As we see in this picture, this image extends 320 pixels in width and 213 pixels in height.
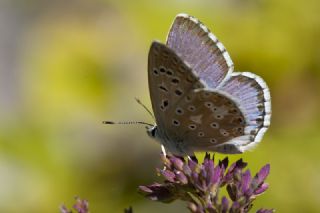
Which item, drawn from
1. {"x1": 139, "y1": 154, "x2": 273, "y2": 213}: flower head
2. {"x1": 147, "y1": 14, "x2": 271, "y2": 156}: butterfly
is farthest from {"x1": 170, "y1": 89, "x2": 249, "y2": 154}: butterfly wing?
{"x1": 139, "y1": 154, "x2": 273, "y2": 213}: flower head

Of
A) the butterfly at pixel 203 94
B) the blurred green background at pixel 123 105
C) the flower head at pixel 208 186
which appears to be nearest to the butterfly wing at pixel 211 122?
the butterfly at pixel 203 94

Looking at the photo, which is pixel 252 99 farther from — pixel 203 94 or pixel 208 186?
pixel 208 186

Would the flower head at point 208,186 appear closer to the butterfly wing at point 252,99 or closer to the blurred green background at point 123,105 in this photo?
the butterfly wing at point 252,99

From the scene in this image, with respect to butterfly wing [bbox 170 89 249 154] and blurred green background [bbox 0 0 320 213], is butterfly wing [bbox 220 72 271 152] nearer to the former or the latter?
butterfly wing [bbox 170 89 249 154]

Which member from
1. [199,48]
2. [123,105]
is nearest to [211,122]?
[199,48]

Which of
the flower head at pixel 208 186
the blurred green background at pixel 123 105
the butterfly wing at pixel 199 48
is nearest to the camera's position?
the flower head at pixel 208 186

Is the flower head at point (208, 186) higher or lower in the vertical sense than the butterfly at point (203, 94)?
lower

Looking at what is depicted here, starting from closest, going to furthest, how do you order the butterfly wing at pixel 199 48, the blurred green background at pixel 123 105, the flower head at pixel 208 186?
the flower head at pixel 208 186, the butterfly wing at pixel 199 48, the blurred green background at pixel 123 105
